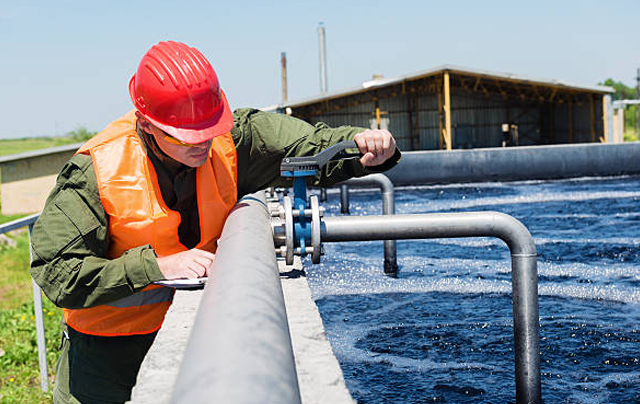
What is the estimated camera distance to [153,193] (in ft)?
6.57

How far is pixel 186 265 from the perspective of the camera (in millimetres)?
1797

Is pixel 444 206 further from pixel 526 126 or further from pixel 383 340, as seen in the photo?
pixel 526 126

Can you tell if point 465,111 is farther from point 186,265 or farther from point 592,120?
point 186,265

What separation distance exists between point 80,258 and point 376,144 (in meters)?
0.98

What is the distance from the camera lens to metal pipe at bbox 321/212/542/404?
2.38 metres

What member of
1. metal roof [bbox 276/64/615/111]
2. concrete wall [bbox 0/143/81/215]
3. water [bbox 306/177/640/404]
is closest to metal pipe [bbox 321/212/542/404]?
water [bbox 306/177/640/404]

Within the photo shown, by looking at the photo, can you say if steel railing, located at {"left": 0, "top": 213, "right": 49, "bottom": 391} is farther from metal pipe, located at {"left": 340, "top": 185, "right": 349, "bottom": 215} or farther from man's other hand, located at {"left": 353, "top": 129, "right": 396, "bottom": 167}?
metal pipe, located at {"left": 340, "top": 185, "right": 349, "bottom": 215}

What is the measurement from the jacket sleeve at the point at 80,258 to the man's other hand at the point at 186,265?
2 cm

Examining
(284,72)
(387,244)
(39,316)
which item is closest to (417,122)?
(284,72)

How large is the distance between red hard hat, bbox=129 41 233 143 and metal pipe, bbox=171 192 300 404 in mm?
737

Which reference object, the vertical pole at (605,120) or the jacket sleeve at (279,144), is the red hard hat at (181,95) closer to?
the jacket sleeve at (279,144)

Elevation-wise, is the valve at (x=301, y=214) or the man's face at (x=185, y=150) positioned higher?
the man's face at (x=185, y=150)

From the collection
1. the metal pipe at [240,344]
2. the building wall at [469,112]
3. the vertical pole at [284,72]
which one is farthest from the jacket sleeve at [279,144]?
the vertical pole at [284,72]

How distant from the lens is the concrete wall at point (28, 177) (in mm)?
19312
